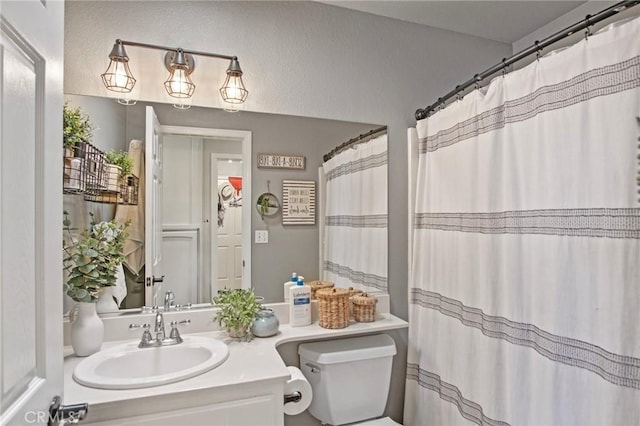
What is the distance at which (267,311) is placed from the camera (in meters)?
1.68

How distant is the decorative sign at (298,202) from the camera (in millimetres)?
1922

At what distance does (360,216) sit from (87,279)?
1372 mm

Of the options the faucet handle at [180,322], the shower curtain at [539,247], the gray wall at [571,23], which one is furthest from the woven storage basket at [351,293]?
the gray wall at [571,23]

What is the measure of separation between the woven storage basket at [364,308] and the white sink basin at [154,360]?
2.39 feet

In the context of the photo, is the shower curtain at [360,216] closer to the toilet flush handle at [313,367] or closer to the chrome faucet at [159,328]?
the toilet flush handle at [313,367]

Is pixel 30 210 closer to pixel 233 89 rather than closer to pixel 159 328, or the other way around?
pixel 159 328

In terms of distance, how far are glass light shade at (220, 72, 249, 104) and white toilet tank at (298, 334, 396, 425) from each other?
1.28 metres

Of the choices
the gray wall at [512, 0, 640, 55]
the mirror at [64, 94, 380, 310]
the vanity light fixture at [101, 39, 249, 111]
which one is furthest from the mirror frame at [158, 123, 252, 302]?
the gray wall at [512, 0, 640, 55]

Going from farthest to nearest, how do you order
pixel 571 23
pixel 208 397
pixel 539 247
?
pixel 571 23 < pixel 539 247 < pixel 208 397

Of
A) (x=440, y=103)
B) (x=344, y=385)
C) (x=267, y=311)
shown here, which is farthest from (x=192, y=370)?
(x=440, y=103)

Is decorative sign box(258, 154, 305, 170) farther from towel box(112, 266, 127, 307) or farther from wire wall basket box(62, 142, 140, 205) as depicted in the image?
towel box(112, 266, 127, 307)

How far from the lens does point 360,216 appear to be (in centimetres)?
212

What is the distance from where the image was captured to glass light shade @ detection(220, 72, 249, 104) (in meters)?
1.73

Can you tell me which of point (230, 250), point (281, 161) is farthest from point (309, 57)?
point (230, 250)
